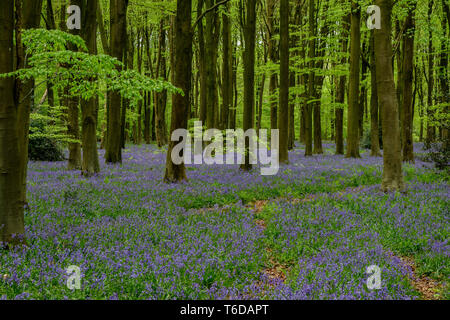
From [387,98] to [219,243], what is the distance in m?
8.84

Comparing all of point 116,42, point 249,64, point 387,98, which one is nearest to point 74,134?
point 116,42

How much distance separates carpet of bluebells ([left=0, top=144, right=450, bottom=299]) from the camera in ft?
14.1

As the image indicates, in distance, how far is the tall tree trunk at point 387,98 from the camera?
10984 mm

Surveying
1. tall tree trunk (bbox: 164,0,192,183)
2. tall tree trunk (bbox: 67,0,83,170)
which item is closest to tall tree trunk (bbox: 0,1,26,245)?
tall tree trunk (bbox: 164,0,192,183)

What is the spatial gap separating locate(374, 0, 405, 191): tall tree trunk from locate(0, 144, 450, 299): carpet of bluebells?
1.26 metres

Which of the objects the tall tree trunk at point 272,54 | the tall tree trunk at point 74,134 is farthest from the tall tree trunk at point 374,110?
the tall tree trunk at point 74,134

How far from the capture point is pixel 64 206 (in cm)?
795

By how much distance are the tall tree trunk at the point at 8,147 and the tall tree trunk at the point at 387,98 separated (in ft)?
35.7

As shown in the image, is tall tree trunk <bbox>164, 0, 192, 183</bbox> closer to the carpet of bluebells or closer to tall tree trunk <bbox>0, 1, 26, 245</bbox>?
the carpet of bluebells

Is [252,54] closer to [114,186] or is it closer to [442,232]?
[114,186]

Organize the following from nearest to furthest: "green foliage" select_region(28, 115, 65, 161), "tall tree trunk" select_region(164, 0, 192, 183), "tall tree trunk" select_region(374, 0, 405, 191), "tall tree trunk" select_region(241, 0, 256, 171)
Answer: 1. "tall tree trunk" select_region(374, 0, 405, 191)
2. "tall tree trunk" select_region(164, 0, 192, 183)
3. "tall tree trunk" select_region(241, 0, 256, 171)
4. "green foliage" select_region(28, 115, 65, 161)
